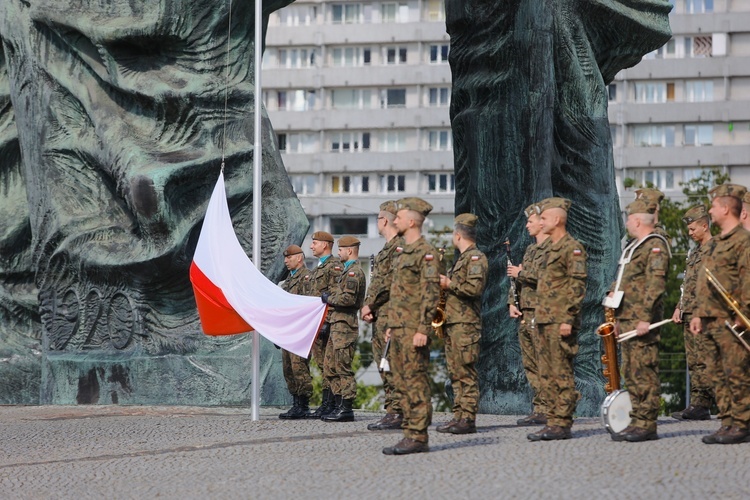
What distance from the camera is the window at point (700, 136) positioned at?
178ft

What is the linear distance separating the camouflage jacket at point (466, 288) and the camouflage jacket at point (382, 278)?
51 centimetres

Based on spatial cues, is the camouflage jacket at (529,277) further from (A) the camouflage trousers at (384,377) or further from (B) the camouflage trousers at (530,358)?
(A) the camouflage trousers at (384,377)

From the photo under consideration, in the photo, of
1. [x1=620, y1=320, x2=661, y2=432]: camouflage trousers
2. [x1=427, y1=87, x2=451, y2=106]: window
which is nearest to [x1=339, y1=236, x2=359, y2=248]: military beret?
[x1=620, y1=320, x2=661, y2=432]: camouflage trousers

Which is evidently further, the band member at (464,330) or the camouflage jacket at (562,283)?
the band member at (464,330)

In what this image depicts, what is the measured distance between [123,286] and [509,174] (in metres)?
4.34

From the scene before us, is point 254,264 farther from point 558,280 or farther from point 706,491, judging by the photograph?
point 706,491

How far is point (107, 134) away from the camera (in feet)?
52.2

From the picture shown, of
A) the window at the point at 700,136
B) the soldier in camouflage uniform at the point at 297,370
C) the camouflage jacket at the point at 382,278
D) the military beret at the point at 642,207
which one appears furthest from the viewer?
the window at the point at 700,136

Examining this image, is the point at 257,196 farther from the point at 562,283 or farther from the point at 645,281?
the point at 645,281

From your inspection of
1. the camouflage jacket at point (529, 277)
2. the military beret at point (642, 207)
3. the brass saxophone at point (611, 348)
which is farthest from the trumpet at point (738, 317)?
the camouflage jacket at point (529, 277)

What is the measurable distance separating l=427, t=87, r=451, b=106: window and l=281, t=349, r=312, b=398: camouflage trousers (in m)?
41.6

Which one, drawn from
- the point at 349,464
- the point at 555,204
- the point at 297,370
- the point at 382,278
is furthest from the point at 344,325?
the point at 349,464

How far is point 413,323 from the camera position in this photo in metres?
9.92

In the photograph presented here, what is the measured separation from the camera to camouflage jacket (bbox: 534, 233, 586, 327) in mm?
10359
